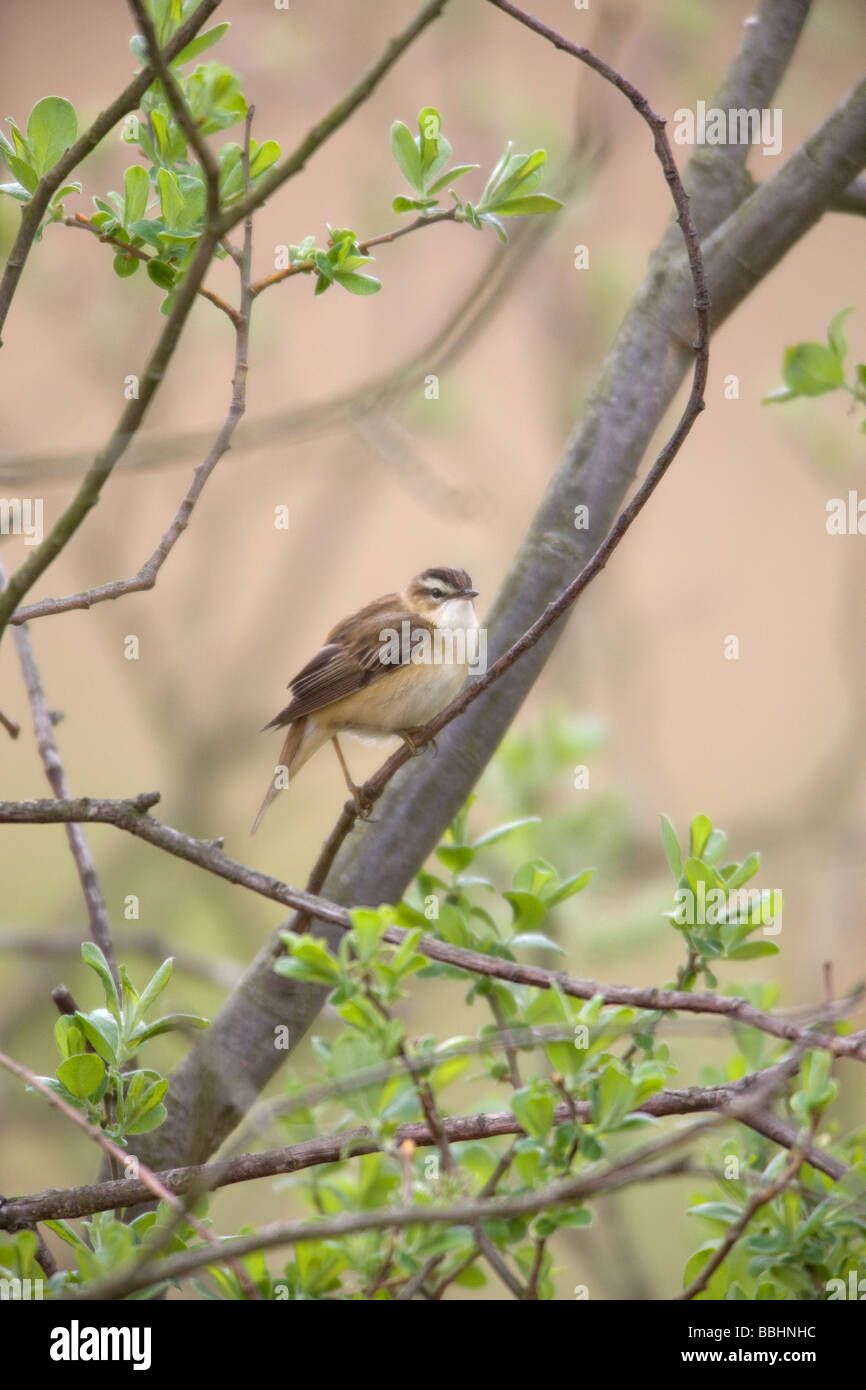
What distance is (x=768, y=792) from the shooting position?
16.8ft

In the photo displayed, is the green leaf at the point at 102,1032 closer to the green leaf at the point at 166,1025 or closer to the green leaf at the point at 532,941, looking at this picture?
the green leaf at the point at 166,1025

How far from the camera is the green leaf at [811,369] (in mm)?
1745

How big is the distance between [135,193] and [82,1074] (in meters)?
1.03

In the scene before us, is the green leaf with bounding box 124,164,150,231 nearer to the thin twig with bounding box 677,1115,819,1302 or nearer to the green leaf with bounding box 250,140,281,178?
the green leaf with bounding box 250,140,281,178

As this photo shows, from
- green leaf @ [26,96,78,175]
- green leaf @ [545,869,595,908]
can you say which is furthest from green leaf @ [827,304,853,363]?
green leaf @ [26,96,78,175]

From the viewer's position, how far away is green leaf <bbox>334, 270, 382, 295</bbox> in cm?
144

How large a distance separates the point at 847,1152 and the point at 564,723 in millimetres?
1293

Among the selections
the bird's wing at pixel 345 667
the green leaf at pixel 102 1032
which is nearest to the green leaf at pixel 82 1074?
the green leaf at pixel 102 1032

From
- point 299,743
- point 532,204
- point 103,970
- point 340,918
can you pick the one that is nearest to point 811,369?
point 532,204

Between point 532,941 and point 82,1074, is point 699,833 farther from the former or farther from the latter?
point 82,1074

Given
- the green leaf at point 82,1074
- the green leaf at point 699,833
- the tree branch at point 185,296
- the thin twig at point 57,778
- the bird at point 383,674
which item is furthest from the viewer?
the bird at point 383,674

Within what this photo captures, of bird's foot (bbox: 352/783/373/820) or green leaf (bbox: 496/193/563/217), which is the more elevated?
green leaf (bbox: 496/193/563/217)

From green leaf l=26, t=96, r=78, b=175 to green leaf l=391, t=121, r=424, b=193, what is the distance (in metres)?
0.39
